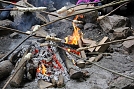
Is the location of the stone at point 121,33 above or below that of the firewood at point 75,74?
above


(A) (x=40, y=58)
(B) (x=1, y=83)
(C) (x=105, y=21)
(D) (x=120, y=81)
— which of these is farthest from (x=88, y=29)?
(B) (x=1, y=83)

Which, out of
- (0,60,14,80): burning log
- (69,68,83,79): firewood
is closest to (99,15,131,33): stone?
(69,68,83,79): firewood

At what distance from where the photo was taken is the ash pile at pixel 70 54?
10.2 ft

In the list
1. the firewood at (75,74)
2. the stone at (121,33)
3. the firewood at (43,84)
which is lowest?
the firewood at (43,84)

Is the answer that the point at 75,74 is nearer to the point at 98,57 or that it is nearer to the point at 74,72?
the point at 74,72

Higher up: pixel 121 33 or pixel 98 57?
pixel 121 33

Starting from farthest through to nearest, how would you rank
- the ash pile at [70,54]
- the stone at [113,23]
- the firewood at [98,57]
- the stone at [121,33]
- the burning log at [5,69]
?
the stone at [113,23] → the stone at [121,33] → the firewood at [98,57] → the burning log at [5,69] → the ash pile at [70,54]

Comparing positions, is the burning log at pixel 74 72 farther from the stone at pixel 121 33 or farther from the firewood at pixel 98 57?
the stone at pixel 121 33

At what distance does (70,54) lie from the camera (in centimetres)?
398

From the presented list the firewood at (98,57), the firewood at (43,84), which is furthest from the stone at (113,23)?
the firewood at (43,84)

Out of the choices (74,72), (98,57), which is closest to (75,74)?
(74,72)

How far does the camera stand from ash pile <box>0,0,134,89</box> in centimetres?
312

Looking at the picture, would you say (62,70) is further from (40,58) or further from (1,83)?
(1,83)

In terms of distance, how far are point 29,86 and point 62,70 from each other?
613 millimetres
